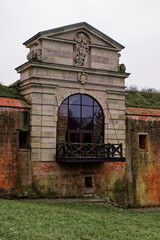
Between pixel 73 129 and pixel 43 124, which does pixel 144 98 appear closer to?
pixel 73 129

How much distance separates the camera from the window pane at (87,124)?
18.7 metres

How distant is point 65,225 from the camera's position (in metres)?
11.5

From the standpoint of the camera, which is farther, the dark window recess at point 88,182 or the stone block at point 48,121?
the dark window recess at point 88,182

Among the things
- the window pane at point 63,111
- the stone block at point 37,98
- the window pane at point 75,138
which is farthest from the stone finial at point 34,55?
the window pane at point 75,138

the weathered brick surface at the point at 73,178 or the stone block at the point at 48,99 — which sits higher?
the stone block at the point at 48,99

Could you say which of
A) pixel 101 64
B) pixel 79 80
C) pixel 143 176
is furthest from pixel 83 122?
pixel 143 176

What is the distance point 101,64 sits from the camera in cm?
1955

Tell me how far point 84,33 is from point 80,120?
189 inches

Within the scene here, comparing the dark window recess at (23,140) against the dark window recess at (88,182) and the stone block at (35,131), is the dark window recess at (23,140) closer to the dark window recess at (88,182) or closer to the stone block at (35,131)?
the stone block at (35,131)

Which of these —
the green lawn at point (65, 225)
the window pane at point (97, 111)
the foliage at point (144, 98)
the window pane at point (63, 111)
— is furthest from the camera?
the foliage at point (144, 98)

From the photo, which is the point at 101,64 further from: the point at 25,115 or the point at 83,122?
the point at 25,115

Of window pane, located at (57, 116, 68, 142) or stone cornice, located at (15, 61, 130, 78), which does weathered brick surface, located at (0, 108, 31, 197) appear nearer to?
window pane, located at (57, 116, 68, 142)

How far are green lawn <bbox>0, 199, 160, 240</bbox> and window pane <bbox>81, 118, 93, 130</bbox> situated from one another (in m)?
5.70

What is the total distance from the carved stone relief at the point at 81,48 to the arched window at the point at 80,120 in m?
1.90
